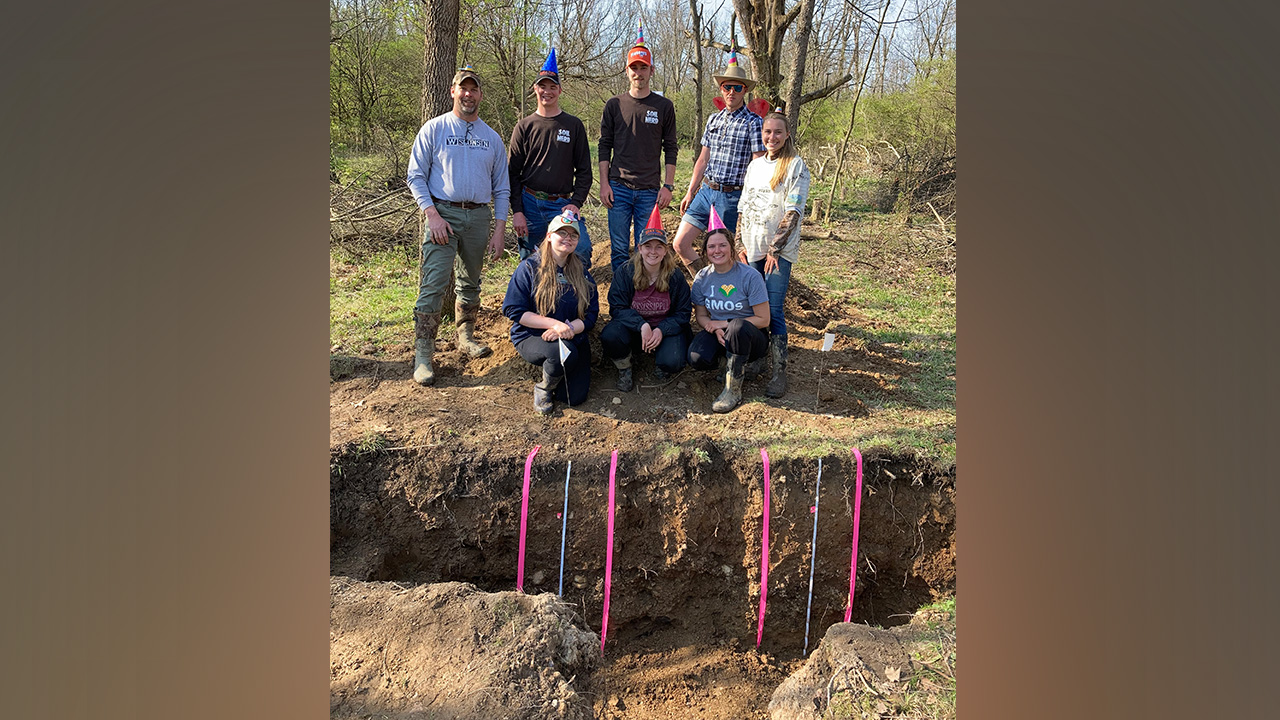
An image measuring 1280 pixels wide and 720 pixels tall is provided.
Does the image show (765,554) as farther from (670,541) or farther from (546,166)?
(546,166)

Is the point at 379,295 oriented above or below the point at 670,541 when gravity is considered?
above

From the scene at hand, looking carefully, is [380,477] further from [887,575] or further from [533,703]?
[887,575]

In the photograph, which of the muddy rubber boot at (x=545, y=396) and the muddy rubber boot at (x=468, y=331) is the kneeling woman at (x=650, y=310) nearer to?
the muddy rubber boot at (x=545, y=396)

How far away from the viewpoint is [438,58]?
6.21 meters

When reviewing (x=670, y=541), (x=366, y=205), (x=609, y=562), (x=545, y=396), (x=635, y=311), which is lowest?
(x=609, y=562)

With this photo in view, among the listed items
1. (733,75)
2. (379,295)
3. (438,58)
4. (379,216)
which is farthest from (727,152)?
(379,216)

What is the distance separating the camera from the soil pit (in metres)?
5.20

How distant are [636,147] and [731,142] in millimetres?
676

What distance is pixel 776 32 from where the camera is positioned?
8.80 metres

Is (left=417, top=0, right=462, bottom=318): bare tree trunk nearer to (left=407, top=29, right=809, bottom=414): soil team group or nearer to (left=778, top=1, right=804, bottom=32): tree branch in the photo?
(left=407, top=29, right=809, bottom=414): soil team group

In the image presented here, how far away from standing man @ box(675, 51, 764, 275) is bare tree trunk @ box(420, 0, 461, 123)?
2053mm

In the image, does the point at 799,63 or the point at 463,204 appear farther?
the point at 799,63

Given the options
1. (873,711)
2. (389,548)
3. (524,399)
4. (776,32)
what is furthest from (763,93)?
(873,711)

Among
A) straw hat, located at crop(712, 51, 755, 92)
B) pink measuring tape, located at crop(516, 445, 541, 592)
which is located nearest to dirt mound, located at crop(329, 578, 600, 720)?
pink measuring tape, located at crop(516, 445, 541, 592)
